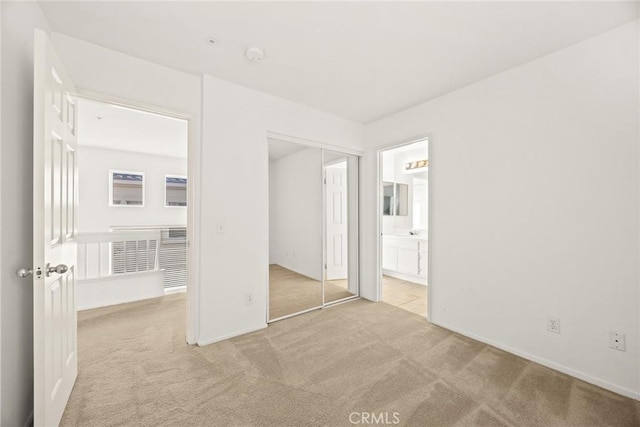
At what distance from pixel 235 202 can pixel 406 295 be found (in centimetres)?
281

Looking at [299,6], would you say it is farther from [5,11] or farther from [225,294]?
[225,294]

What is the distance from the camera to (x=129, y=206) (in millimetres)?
5816

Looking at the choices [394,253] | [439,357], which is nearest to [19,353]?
[439,357]

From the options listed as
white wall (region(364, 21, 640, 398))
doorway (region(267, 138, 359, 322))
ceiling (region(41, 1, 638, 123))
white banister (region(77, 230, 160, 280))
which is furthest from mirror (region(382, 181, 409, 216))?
white banister (region(77, 230, 160, 280))

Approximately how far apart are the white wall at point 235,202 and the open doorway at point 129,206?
75 cm

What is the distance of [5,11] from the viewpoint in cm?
129

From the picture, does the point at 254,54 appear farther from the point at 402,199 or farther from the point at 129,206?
the point at 129,206

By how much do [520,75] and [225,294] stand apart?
130 inches

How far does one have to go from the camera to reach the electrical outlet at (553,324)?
2092mm

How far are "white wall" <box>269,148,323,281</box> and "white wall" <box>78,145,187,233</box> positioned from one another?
411cm

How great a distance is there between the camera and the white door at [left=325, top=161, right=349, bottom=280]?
3.66 m

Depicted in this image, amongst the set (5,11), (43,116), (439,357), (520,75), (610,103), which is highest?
(520,75)

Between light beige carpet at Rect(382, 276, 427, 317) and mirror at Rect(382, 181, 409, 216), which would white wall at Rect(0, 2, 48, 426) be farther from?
mirror at Rect(382, 181, 409, 216)

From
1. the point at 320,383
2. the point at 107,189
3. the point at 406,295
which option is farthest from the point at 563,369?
Result: the point at 107,189
